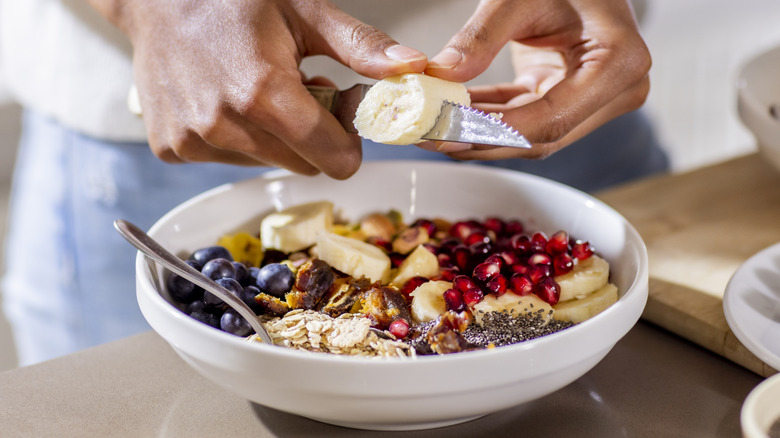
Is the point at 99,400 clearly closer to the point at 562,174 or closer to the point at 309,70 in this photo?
the point at 309,70

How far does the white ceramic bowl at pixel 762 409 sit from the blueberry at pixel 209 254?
27.3 inches

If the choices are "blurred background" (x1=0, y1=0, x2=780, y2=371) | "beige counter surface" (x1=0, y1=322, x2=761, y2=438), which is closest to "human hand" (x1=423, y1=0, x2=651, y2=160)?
"beige counter surface" (x1=0, y1=322, x2=761, y2=438)

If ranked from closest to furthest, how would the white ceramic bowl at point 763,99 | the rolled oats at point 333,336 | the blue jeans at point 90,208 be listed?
the rolled oats at point 333,336 < the white ceramic bowl at point 763,99 < the blue jeans at point 90,208

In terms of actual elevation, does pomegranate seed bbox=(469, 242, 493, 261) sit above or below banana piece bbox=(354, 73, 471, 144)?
below

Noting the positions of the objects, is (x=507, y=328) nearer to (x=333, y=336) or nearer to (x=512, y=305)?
(x=512, y=305)

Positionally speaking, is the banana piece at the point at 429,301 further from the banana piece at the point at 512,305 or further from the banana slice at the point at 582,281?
the banana slice at the point at 582,281

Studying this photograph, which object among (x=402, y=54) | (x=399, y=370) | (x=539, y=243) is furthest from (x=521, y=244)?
(x=399, y=370)

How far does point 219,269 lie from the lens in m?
0.95

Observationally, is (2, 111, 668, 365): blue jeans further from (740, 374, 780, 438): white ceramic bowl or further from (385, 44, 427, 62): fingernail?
(740, 374, 780, 438): white ceramic bowl

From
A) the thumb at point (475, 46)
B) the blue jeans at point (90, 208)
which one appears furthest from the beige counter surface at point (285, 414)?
the blue jeans at point (90, 208)

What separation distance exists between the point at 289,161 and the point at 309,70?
417 mm

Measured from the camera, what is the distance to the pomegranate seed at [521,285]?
0.92 metres

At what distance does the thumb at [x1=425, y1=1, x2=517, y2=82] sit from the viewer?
36.8 inches

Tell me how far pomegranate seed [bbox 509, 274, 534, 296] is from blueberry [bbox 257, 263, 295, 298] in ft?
0.98
